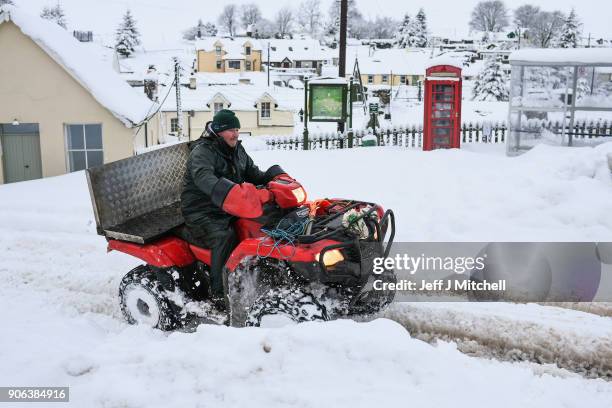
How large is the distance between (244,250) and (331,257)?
78 centimetres

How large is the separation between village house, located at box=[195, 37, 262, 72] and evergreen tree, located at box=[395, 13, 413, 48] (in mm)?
32074

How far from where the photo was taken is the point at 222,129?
5.62 meters

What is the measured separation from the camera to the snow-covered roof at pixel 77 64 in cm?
1747

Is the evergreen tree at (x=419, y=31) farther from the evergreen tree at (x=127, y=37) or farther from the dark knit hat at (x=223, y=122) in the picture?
the dark knit hat at (x=223, y=122)

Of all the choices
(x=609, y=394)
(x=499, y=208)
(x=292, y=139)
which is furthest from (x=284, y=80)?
(x=609, y=394)

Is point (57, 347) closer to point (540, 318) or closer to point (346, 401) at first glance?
point (346, 401)

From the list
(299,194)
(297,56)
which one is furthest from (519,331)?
(297,56)

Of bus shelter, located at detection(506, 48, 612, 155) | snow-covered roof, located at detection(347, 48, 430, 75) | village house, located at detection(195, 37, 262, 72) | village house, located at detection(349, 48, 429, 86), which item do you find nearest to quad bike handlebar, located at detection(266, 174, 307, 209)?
bus shelter, located at detection(506, 48, 612, 155)

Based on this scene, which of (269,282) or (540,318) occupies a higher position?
(269,282)

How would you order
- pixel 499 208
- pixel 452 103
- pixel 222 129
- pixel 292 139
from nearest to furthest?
pixel 222 129 → pixel 499 208 → pixel 452 103 → pixel 292 139

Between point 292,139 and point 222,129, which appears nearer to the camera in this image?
point 222,129

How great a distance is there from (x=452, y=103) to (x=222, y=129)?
38.6 ft

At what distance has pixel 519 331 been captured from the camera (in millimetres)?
5602

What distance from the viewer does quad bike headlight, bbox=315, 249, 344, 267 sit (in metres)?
4.83
